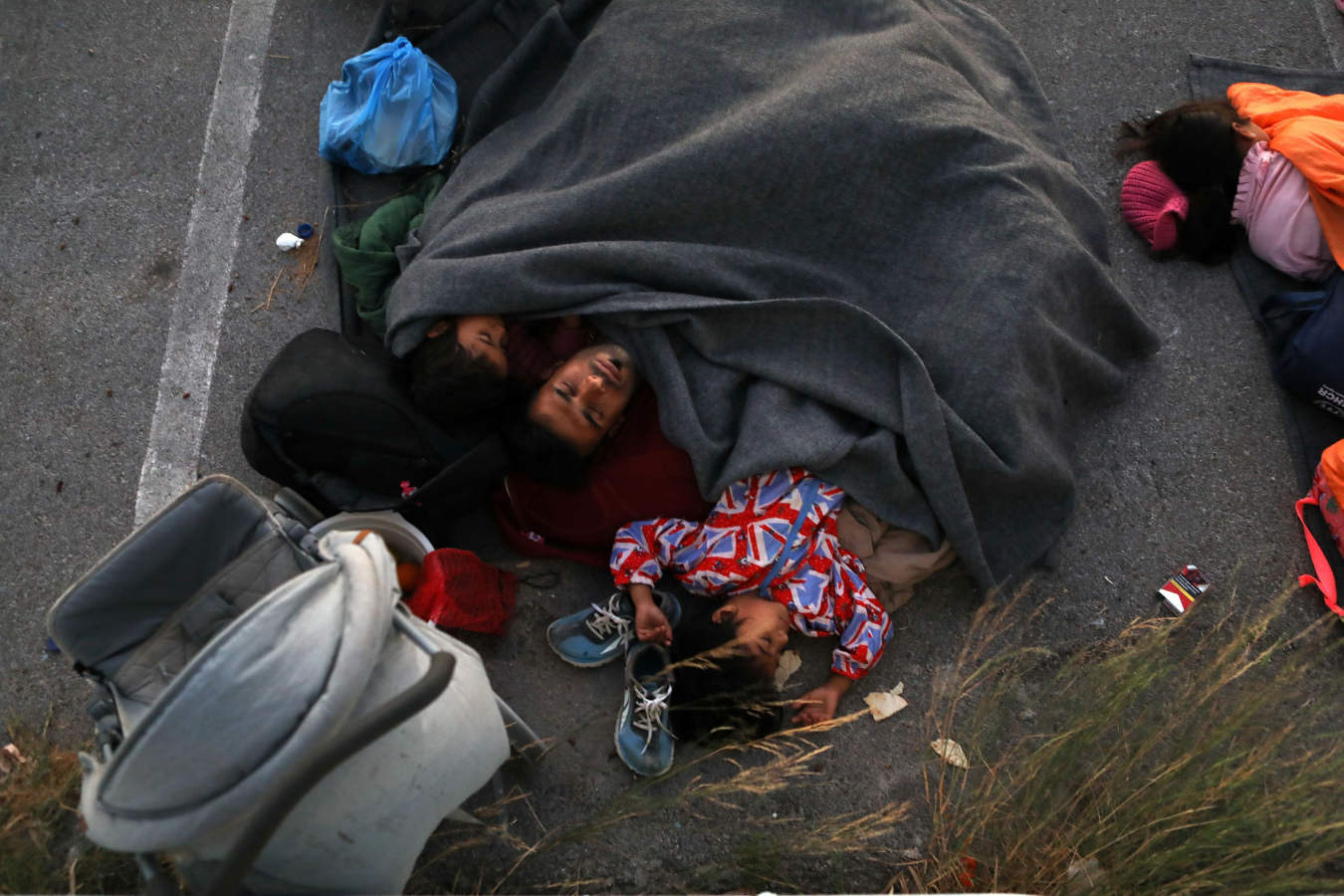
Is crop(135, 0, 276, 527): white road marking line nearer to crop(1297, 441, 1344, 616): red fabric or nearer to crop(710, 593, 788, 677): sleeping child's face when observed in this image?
crop(710, 593, 788, 677): sleeping child's face

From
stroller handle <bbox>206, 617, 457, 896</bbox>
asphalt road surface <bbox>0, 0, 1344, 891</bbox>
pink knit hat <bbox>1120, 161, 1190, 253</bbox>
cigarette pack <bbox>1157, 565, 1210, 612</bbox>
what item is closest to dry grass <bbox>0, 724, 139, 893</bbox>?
asphalt road surface <bbox>0, 0, 1344, 891</bbox>

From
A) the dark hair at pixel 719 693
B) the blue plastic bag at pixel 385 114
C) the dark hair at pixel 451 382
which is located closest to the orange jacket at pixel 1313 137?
the dark hair at pixel 719 693

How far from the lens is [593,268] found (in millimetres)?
2668

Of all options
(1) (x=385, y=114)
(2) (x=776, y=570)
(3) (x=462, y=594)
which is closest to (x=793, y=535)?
(2) (x=776, y=570)

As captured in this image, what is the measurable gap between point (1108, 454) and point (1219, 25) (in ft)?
6.86

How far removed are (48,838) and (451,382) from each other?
152 cm

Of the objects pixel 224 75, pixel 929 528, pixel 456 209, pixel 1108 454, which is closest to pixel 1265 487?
pixel 1108 454

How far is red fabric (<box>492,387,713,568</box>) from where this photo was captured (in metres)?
2.74

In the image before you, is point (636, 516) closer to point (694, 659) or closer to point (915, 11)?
point (694, 659)

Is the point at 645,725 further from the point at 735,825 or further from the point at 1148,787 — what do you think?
the point at 1148,787

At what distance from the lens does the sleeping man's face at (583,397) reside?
2.62 m

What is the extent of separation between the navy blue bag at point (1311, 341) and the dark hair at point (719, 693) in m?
2.13

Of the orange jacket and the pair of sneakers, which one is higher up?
the orange jacket

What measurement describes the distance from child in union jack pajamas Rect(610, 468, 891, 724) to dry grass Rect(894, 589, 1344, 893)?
0.34 metres
